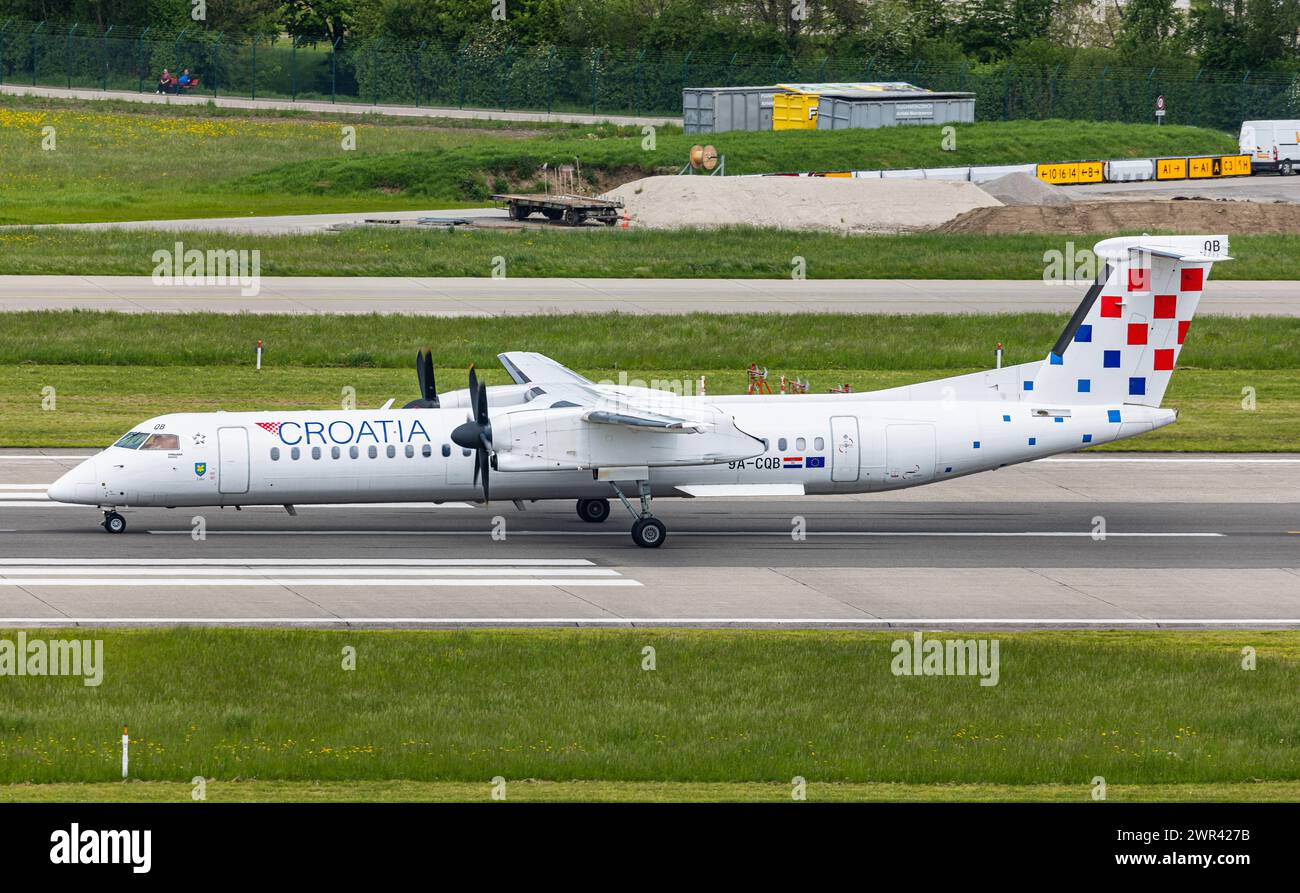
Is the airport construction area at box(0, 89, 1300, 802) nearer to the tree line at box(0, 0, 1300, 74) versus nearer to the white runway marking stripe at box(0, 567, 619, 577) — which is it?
the white runway marking stripe at box(0, 567, 619, 577)

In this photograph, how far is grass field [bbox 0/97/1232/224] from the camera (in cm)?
8538

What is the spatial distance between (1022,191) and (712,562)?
57.0 metres

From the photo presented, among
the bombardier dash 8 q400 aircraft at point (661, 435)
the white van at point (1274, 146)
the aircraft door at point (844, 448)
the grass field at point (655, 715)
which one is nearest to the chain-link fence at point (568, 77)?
the white van at point (1274, 146)

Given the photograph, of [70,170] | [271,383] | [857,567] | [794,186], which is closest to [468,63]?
[70,170]

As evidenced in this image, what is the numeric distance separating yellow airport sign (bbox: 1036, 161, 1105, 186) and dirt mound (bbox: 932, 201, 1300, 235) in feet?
60.8

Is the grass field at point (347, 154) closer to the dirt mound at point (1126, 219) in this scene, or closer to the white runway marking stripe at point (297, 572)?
the dirt mound at point (1126, 219)

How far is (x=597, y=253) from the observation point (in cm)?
6869

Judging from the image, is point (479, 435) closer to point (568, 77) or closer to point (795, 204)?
point (795, 204)

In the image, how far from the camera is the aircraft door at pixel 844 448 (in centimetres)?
3288

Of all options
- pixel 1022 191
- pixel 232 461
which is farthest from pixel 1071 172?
pixel 232 461

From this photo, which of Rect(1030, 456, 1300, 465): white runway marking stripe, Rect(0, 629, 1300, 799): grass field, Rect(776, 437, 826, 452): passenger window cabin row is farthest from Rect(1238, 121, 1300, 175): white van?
Rect(0, 629, 1300, 799): grass field

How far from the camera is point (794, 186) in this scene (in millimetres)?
79000
